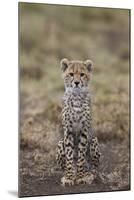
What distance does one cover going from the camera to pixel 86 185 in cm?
246

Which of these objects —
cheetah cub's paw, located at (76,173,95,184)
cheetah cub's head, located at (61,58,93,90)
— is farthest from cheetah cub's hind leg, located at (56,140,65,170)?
cheetah cub's head, located at (61,58,93,90)

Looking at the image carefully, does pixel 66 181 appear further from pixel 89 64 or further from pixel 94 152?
pixel 89 64

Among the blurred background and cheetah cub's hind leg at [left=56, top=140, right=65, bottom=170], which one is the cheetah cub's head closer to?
the blurred background

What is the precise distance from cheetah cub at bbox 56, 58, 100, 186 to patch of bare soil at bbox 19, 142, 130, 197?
39 millimetres

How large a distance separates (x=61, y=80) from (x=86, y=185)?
558 millimetres

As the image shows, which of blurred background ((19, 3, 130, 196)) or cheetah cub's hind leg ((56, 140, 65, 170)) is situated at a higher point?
blurred background ((19, 3, 130, 196))

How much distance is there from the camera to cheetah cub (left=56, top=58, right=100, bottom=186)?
2.43m

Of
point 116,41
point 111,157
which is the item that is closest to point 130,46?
point 116,41

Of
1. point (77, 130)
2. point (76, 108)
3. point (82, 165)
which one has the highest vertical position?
point (76, 108)

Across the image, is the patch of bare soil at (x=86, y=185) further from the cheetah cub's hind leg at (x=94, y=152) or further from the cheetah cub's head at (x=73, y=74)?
the cheetah cub's head at (x=73, y=74)

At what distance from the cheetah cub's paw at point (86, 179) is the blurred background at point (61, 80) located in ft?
0.17

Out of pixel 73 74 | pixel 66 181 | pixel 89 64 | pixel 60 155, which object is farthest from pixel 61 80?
pixel 66 181

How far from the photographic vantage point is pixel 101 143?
98.3 inches

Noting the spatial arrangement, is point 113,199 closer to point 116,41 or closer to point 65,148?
point 65,148
